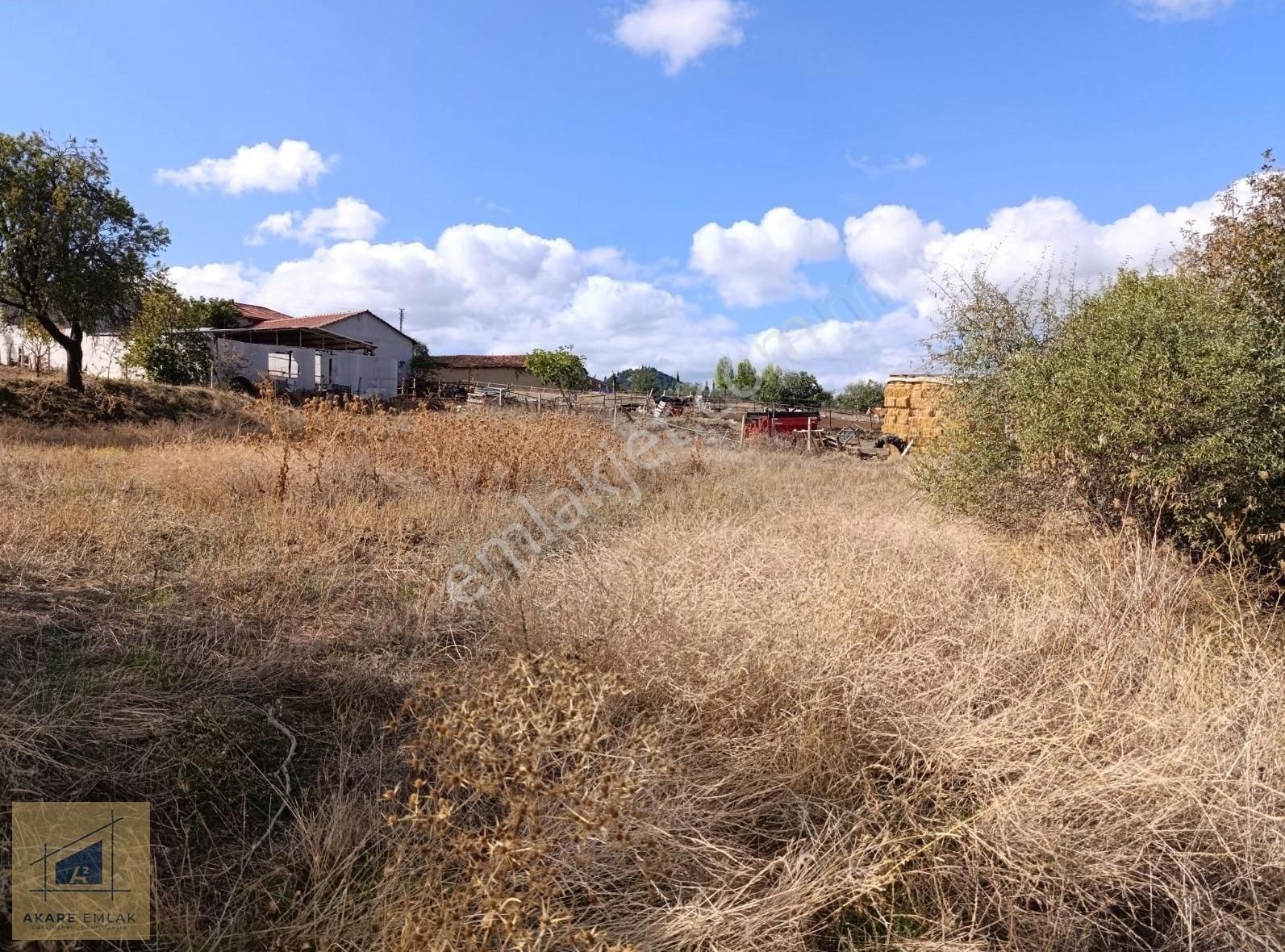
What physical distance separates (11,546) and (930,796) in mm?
5069

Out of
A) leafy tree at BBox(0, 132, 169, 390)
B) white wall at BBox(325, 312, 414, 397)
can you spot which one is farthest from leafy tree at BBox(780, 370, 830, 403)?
leafy tree at BBox(0, 132, 169, 390)

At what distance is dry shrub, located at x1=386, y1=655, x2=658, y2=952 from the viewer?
5.59 ft

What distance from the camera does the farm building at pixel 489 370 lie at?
126ft

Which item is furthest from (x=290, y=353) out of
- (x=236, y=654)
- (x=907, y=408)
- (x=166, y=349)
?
(x=236, y=654)

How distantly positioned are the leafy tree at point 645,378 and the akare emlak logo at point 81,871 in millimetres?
30609

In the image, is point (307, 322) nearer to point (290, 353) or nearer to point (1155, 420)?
point (290, 353)

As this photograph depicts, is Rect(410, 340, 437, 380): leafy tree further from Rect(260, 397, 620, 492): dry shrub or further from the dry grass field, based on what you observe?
the dry grass field

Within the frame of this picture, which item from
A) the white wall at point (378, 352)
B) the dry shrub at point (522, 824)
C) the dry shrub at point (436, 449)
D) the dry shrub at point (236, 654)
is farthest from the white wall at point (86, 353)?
the dry shrub at point (522, 824)

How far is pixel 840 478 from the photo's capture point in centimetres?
993

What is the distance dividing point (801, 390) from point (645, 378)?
25.5 feet

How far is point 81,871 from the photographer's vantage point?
1949mm

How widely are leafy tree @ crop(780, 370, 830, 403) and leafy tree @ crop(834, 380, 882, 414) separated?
6.14ft

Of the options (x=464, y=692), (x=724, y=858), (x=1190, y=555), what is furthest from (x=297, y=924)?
(x=1190, y=555)

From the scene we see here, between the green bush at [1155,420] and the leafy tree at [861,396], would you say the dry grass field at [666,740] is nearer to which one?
the green bush at [1155,420]
